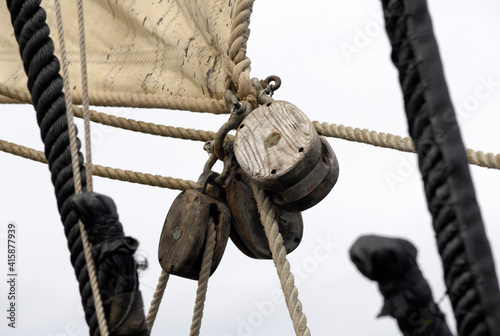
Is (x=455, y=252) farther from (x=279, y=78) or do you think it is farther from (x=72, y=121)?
(x=279, y=78)

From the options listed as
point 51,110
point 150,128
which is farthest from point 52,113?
point 150,128

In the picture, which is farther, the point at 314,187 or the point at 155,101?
the point at 155,101

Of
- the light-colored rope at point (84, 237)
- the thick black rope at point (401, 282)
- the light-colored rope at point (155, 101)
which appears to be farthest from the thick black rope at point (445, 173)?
the light-colored rope at point (155, 101)

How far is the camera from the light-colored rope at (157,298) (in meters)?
1.94

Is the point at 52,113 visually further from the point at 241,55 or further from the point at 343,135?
the point at 343,135

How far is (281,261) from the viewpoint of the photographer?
1.75 metres

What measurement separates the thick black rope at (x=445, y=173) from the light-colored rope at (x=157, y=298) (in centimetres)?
105

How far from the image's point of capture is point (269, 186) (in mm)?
1700

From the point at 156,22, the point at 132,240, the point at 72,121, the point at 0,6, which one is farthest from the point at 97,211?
the point at 0,6

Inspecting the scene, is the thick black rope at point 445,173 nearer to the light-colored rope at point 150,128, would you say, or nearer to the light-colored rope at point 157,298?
the light-colored rope at point 157,298

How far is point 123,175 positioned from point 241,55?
0.59 metres

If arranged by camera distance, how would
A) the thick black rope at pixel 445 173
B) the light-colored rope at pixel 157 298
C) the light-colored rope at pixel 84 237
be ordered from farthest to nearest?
the light-colored rope at pixel 157 298, the light-colored rope at pixel 84 237, the thick black rope at pixel 445 173

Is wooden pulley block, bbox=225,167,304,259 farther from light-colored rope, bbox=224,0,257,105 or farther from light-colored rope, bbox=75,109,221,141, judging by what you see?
light-colored rope, bbox=75,109,221,141

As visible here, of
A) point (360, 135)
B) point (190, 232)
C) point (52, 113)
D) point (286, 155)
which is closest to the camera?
point (52, 113)
